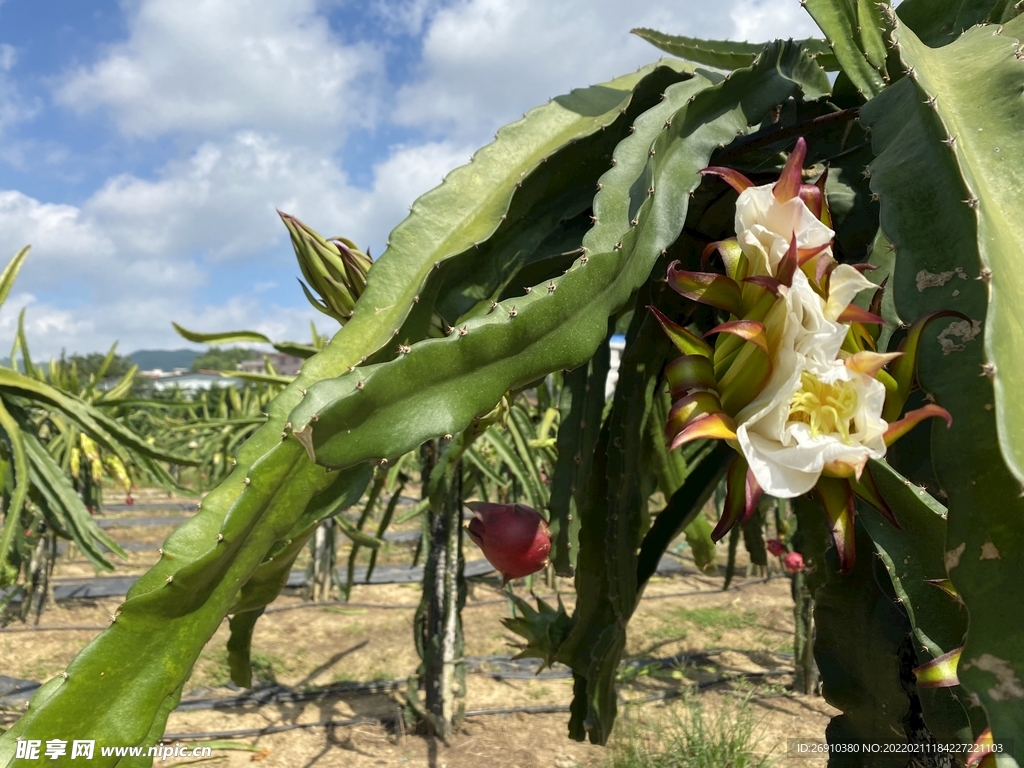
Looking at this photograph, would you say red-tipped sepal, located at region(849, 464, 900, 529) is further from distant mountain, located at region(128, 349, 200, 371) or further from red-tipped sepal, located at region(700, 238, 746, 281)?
distant mountain, located at region(128, 349, 200, 371)

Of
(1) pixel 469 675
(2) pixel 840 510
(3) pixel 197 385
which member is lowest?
(1) pixel 469 675

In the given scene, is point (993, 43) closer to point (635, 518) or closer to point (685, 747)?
point (635, 518)

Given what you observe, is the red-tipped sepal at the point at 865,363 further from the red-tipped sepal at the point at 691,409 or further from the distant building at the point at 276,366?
the distant building at the point at 276,366

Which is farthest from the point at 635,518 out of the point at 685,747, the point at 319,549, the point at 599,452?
the point at 319,549

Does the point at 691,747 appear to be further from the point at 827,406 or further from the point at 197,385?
the point at 197,385

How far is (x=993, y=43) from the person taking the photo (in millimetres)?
589

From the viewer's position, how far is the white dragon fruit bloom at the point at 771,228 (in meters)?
0.49

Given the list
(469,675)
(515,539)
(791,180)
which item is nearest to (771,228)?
(791,180)

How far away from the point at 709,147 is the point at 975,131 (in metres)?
0.21

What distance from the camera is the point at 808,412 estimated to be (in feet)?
1.48

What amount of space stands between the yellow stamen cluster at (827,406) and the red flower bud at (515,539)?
50cm

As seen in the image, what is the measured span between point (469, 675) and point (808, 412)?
351 cm

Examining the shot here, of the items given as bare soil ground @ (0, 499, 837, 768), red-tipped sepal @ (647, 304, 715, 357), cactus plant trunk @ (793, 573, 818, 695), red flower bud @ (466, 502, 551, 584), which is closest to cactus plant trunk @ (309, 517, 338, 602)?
bare soil ground @ (0, 499, 837, 768)

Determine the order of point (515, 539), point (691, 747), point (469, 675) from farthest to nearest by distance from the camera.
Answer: point (469, 675) < point (691, 747) < point (515, 539)
